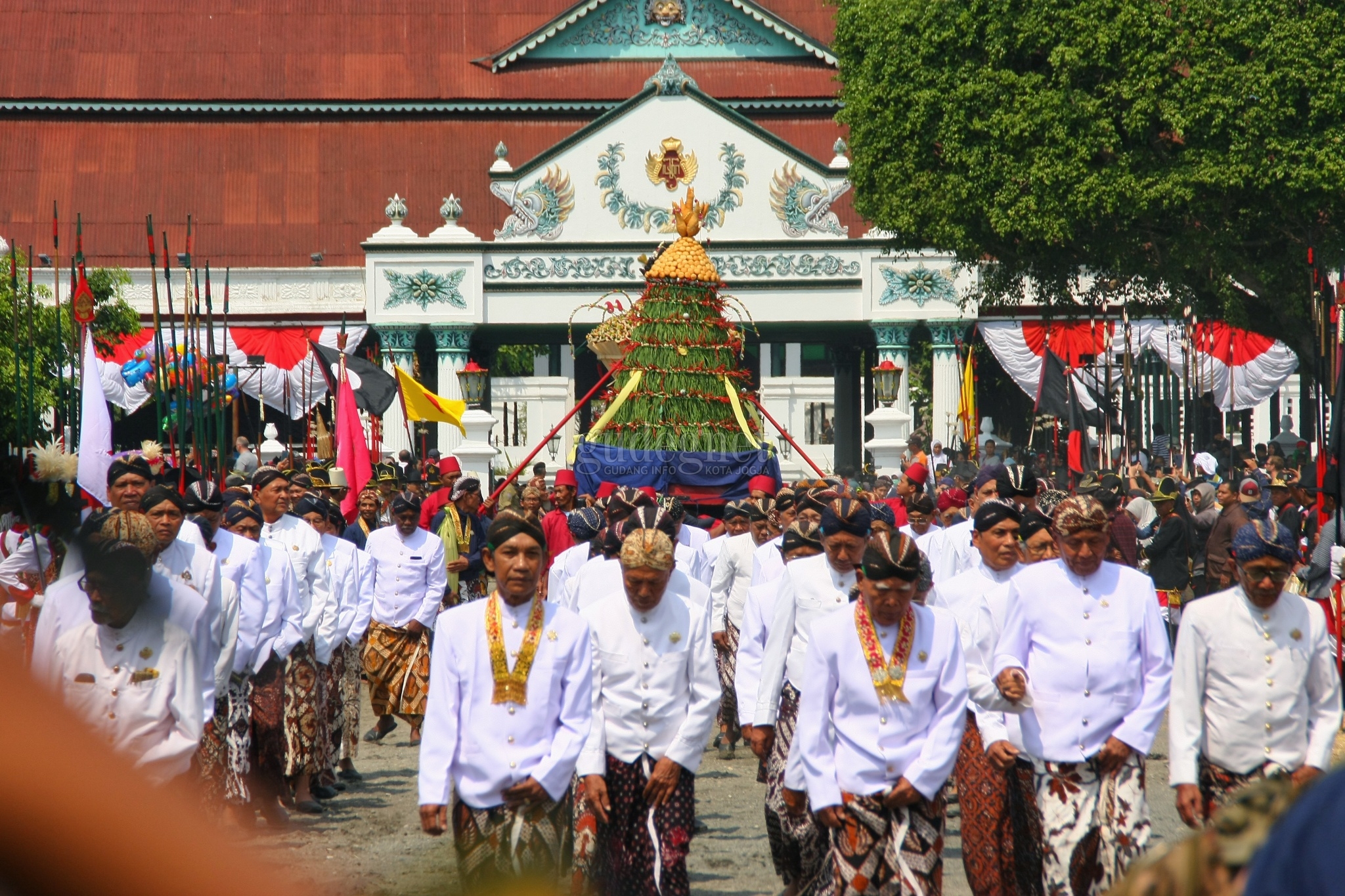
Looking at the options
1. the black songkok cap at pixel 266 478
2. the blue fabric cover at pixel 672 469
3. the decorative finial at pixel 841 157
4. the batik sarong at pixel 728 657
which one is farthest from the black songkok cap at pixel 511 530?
the decorative finial at pixel 841 157

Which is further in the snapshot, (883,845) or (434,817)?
(883,845)

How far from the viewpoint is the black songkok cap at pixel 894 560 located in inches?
222

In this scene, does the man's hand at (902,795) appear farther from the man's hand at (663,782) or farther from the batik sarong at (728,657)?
the batik sarong at (728,657)

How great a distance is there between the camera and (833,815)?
5.58m

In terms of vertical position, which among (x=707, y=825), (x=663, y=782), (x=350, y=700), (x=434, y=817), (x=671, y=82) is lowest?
(x=707, y=825)

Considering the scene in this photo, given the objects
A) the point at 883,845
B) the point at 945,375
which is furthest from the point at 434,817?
the point at 945,375

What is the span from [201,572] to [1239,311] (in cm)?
1741

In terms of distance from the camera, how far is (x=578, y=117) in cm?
3297

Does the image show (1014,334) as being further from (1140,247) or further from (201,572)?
(201,572)

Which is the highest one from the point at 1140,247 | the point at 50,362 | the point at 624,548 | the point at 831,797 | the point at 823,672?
the point at 1140,247

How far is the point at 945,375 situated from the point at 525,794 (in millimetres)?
23626

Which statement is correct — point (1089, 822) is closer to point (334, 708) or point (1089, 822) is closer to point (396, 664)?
point (334, 708)

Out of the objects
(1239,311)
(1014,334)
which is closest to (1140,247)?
(1239,311)

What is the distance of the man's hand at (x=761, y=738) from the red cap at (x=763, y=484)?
7038 millimetres
